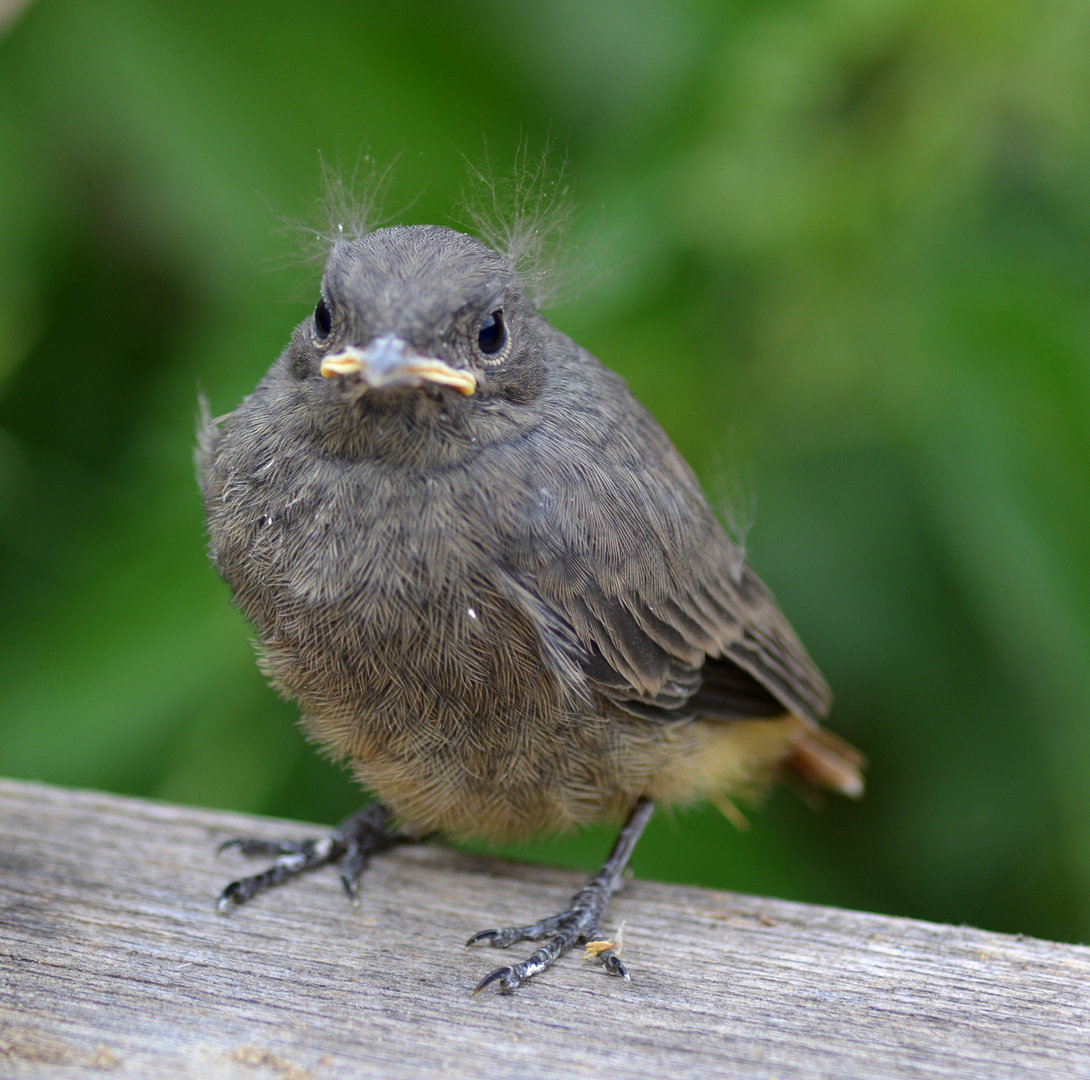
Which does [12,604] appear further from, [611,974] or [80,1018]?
[611,974]

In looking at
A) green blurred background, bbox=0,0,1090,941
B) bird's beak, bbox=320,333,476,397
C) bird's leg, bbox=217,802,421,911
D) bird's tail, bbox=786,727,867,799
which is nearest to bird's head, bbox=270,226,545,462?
bird's beak, bbox=320,333,476,397

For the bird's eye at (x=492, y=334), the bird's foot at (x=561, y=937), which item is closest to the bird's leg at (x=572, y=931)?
the bird's foot at (x=561, y=937)

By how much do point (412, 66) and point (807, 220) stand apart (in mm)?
1468

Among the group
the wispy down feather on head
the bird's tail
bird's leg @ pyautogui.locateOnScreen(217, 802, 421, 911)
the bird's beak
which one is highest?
the wispy down feather on head

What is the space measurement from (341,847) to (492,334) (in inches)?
51.7

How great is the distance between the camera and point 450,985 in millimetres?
2338

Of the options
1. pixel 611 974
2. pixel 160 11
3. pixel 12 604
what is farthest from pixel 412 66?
pixel 611 974

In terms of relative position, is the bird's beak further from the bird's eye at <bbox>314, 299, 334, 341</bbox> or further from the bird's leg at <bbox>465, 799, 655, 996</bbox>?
the bird's leg at <bbox>465, 799, 655, 996</bbox>

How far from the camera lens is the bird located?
96.9 inches

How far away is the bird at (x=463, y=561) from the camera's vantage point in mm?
2461

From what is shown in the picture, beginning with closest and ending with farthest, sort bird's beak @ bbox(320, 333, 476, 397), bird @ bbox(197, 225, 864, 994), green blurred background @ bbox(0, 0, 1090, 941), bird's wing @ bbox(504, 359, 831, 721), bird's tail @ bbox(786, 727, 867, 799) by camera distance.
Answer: bird's beak @ bbox(320, 333, 476, 397), bird @ bbox(197, 225, 864, 994), bird's wing @ bbox(504, 359, 831, 721), green blurred background @ bbox(0, 0, 1090, 941), bird's tail @ bbox(786, 727, 867, 799)

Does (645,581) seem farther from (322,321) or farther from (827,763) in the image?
(827,763)

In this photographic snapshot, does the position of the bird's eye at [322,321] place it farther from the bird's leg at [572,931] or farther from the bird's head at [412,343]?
the bird's leg at [572,931]

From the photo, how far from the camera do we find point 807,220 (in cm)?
352
